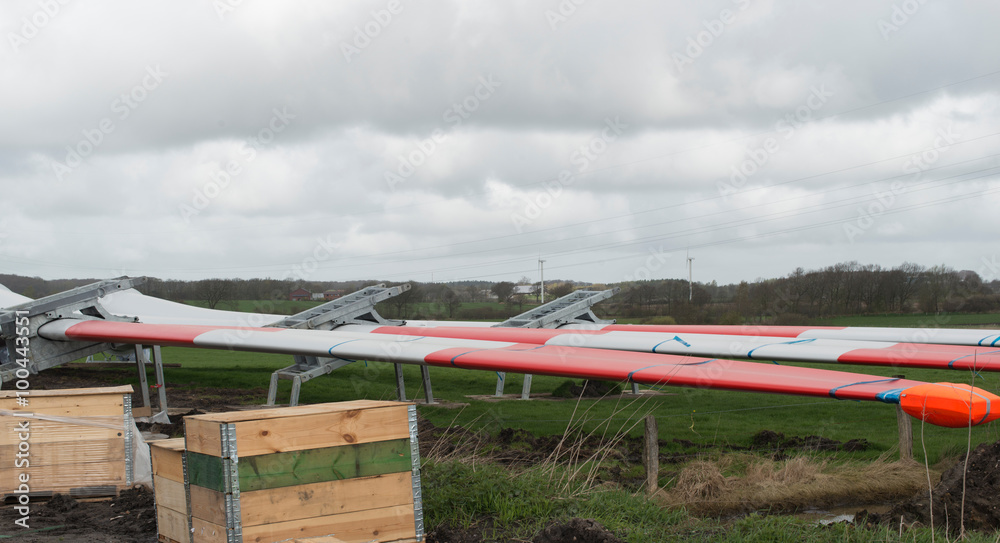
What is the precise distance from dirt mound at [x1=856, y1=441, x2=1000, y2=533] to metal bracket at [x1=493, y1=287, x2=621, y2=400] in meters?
9.98

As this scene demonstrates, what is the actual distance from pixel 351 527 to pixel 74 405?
395cm

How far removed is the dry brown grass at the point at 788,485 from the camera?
23.0 ft

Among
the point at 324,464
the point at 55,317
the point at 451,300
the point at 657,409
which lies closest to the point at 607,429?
the point at 324,464

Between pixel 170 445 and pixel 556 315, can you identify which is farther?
pixel 556 315

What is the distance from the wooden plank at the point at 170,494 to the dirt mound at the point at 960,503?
5227 millimetres

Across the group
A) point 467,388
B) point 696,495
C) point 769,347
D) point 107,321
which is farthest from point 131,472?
point 467,388

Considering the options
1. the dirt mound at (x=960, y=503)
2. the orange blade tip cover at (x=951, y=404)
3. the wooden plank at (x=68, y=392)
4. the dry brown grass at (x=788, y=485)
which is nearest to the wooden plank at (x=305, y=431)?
the wooden plank at (x=68, y=392)


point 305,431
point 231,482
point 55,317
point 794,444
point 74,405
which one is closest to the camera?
point 231,482

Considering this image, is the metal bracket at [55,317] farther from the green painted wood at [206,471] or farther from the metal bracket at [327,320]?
the green painted wood at [206,471]

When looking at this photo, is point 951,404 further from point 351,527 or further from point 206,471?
point 206,471

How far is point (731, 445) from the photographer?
10.5 m

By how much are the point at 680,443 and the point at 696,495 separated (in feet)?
11.6

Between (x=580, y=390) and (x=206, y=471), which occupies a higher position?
(x=206, y=471)

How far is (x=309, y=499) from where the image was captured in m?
4.90
